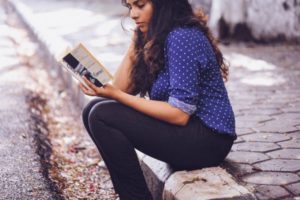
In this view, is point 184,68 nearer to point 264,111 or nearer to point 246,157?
point 246,157

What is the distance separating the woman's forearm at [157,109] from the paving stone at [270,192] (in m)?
0.58

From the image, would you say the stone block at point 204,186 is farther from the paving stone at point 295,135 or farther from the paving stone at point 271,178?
the paving stone at point 295,135

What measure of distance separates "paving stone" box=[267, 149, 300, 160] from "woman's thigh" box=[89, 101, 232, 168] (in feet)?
2.06

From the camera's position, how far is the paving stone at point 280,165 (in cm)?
310

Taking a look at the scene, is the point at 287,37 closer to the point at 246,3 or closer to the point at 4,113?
the point at 246,3

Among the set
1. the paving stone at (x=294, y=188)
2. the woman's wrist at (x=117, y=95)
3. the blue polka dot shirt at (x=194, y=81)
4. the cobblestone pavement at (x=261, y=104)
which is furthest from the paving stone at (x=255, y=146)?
the woman's wrist at (x=117, y=95)

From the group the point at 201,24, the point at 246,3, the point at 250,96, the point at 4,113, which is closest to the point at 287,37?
the point at 246,3

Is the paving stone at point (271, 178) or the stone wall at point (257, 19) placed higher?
the paving stone at point (271, 178)

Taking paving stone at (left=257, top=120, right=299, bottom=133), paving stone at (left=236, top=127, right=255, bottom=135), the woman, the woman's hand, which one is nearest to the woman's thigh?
the woman

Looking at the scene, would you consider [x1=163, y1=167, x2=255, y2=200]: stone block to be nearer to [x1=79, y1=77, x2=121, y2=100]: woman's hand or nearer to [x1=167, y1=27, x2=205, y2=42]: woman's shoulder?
[x1=79, y1=77, x2=121, y2=100]: woman's hand

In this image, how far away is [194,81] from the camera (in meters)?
2.62

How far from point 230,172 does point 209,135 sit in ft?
1.32

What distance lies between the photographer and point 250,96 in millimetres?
4938

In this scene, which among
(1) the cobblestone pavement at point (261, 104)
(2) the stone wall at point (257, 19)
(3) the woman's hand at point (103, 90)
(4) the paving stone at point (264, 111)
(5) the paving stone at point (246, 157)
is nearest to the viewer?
(3) the woman's hand at point (103, 90)
